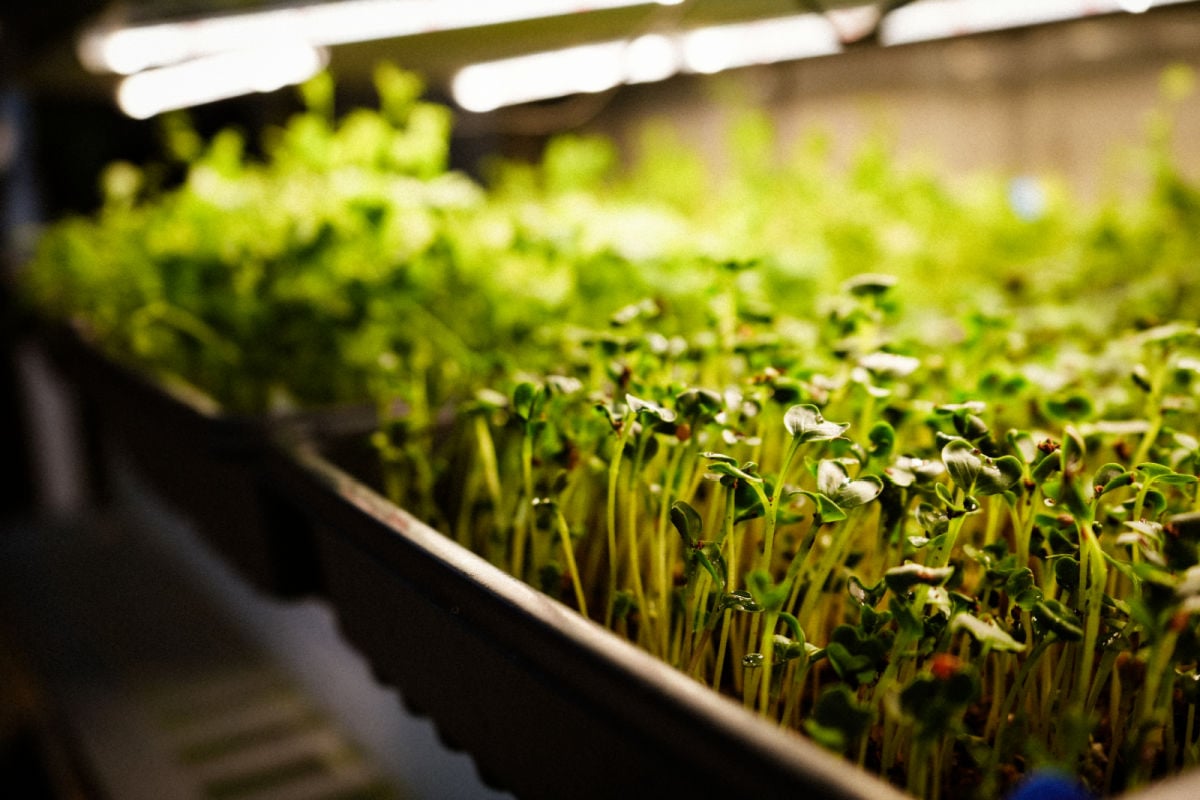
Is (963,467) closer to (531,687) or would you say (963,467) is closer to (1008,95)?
(531,687)

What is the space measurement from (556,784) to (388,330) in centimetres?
77

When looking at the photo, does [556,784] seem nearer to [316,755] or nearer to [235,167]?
[316,755]

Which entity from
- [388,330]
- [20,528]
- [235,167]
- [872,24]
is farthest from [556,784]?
[20,528]

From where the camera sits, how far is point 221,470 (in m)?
1.13

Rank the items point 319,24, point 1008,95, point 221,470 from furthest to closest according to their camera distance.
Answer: point 1008,95
point 319,24
point 221,470

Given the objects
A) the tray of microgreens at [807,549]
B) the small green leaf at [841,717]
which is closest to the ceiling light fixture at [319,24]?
the tray of microgreens at [807,549]

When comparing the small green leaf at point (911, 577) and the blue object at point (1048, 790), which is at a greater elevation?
the small green leaf at point (911, 577)

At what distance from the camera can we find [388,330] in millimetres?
1218

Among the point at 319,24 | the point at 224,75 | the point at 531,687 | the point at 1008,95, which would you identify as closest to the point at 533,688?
the point at 531,687

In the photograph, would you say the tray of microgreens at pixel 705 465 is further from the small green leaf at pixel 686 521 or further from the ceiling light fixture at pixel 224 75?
the ceiling light fixture at pixel 224 75

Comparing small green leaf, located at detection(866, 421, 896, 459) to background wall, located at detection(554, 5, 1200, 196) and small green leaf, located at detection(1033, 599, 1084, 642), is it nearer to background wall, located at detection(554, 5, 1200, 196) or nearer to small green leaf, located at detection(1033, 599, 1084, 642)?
small green leaf, located at detection(1033, 599, 1084, 642)

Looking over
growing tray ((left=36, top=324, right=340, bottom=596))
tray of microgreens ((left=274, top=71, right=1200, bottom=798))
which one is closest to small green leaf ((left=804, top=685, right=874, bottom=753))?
tray of microgreens ((left=274, top=71, right=1200, bottom=798))

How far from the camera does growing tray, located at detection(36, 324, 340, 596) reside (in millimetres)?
1036

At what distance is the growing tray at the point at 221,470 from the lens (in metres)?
1.04
